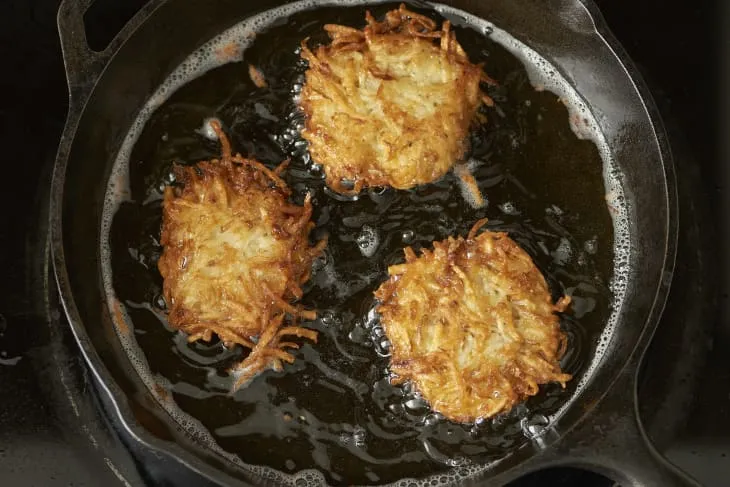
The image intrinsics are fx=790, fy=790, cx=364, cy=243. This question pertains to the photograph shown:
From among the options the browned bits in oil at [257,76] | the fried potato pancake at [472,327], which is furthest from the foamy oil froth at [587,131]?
the browned bits in oil at [257,76]

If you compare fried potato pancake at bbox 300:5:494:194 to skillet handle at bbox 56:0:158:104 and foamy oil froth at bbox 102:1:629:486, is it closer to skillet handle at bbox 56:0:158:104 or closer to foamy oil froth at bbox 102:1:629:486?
foamy oil froth at bbox 102:1:629:486

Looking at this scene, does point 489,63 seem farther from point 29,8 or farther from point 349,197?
point 29,8

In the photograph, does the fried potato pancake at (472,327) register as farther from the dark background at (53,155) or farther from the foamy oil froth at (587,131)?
the dark background at (53,155)

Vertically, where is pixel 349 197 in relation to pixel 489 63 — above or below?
below

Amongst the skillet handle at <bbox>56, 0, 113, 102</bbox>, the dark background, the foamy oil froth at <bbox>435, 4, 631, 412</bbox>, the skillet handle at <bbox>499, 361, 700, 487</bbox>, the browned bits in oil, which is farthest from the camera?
the browned bits in oil

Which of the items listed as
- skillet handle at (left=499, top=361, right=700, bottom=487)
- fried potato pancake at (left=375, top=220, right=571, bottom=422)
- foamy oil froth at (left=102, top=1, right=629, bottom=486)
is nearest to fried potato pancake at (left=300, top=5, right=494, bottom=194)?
foamy oil froth at (left=102, top=1, right=629, bottom=486)

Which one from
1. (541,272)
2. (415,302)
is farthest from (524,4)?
(415,302)

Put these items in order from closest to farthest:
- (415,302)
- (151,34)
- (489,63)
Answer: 1. (415,302)
2. (151,34)
3. (489,63)
